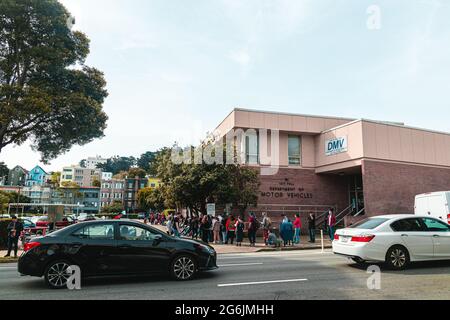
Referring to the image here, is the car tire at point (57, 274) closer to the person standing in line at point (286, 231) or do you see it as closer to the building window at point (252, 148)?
the person standing in line at point (286, 231)

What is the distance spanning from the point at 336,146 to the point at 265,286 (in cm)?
1981

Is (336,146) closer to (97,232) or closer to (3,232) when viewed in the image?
(97,232)

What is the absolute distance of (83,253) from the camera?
7312 mm

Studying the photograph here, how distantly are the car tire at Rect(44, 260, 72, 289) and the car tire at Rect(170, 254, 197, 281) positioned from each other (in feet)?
7.39

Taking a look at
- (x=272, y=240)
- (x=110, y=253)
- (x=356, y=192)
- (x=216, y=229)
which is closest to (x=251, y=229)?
(x=272, y=240)

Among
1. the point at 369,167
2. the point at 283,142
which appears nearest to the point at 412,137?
the point at 369,167

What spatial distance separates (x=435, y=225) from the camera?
927 cm

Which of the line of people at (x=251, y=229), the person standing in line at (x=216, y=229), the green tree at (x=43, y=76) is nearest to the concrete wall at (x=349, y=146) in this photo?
the line of people at (x=251, y=229)

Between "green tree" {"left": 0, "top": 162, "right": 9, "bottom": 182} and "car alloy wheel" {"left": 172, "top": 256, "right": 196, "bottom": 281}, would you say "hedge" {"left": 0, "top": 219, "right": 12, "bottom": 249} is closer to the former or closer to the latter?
"car alloy wheel" {"left": 172, "top": 256, "right": 196, "bottom": 281}

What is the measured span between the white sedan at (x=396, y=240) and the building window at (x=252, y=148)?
1614 centimetres

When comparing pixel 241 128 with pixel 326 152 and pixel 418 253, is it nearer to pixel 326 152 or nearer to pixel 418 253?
pixel 326 152

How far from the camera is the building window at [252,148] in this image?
2533 centimetres

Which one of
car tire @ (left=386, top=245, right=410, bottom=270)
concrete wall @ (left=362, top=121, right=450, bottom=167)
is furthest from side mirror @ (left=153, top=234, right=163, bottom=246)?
concrete wall @ (left=362, top=121, right=450, bottom=167)
